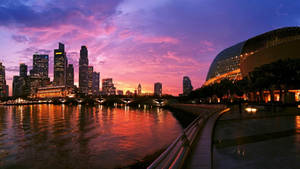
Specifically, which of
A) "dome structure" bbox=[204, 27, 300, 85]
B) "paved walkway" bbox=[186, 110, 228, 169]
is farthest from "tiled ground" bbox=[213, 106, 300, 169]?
"dome structure" bbox=[204, 27, 300, 85]

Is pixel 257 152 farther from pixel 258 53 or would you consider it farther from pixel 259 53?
pixel 258 53

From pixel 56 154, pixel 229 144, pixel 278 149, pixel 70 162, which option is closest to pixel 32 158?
pixel 56 154

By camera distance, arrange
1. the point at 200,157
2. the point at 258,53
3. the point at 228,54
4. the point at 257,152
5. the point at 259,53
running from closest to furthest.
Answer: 1. the point at 200,157
2. the point at 257,152
3. the point at 259,53
4. the point at 258,53
5. the point at 228,54

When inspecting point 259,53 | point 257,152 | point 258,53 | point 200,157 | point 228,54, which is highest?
point 228,54

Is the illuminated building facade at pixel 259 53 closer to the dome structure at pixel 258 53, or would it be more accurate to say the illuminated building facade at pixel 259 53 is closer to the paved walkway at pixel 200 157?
the dome structure at pixel 258 53

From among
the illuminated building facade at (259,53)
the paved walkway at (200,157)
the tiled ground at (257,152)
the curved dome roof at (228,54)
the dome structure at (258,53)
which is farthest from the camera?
the curved dome roof at (228,54)

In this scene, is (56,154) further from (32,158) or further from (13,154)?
(13,154)

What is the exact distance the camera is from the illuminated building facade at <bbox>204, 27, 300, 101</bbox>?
3031 inches

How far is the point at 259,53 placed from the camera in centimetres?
8688

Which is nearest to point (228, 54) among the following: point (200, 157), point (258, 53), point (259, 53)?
point (258, 53)

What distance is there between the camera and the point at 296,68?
44.9 m

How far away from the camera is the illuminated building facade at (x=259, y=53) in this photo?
253ft

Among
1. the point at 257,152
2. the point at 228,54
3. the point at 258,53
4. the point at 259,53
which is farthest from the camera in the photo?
the point at 228,54

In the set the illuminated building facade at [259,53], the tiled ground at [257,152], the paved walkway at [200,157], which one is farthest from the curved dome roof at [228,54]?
the paved walkway at [200,157]
